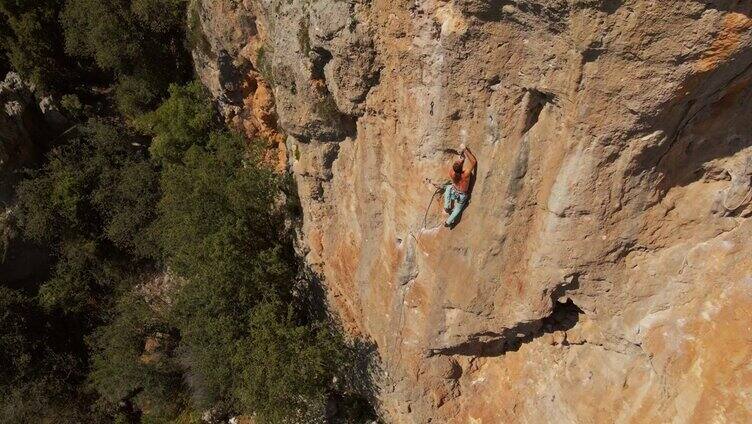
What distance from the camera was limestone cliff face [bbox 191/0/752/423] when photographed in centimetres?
649

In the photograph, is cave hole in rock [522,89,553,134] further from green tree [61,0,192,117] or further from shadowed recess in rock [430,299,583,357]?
green tree [61,0,192,117]

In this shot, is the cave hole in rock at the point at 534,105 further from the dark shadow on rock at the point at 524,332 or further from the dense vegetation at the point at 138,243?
the dense vegetation at the point at 138,243

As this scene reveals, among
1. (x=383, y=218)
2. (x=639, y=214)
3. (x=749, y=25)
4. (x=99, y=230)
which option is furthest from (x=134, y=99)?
(x=749, y=25)

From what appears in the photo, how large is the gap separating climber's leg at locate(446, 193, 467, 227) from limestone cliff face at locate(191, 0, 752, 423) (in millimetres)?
178

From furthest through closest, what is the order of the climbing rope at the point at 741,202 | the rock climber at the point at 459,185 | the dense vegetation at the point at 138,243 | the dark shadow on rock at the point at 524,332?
1. the dense vegetation at the point at 138,243
2. the dark shadow on rock at the point at 524,332
3. the rock climber at the point at 459,185
4. the climbing rope at the point at 741,202

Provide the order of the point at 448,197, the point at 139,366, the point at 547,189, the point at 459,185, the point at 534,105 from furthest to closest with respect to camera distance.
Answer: the point at 139,366 < the point at 448,197 < the point at 459,185 < the point at 547,189 < the point at 534,105

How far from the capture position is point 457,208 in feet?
29.4

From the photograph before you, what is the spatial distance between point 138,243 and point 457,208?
42.4 feet

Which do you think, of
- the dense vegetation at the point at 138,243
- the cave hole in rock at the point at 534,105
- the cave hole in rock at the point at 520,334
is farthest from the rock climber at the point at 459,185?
the dense vegetation at the point at 138,243

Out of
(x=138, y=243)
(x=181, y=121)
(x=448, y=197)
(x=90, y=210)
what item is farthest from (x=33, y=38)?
(x=448, y=197)

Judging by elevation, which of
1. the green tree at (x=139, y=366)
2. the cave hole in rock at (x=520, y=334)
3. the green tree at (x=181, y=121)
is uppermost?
the green tree at (x=181, y=121)

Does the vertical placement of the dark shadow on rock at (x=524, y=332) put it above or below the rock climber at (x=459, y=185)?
below

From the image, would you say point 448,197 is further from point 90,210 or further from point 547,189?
point 90,210

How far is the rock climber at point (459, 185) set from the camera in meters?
8.53
